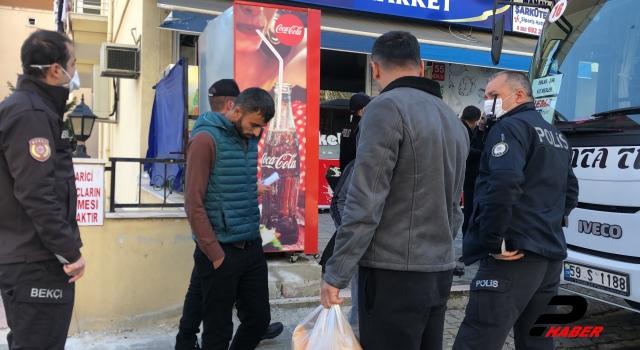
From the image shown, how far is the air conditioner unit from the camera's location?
320 inches

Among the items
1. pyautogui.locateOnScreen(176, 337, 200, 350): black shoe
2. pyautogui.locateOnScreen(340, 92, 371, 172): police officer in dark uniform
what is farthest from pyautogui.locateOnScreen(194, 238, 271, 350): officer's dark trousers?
pyautogui.locateOnScreen(340, 92, 371, 172): police officer in dark uniform

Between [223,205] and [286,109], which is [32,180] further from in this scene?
[286,109]

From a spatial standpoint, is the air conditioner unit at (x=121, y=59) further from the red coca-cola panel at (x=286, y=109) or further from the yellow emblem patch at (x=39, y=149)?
the yellow emblem patch at (x=39, y=149)

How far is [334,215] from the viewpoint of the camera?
118 inches

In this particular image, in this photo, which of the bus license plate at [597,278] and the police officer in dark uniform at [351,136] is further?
the police officer in dark uniform at [351,136]

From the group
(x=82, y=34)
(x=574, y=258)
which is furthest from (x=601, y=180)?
(x=82, y=34)

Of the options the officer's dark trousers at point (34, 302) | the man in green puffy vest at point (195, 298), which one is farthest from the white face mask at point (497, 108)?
the officer's dark trousers at point (34, 302)

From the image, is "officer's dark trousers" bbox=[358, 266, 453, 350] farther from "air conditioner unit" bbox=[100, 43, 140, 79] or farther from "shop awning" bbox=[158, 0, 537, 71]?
"air conditioner unit" bbox=[100, 43, 140, 79]

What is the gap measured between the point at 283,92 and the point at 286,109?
16 centimetres

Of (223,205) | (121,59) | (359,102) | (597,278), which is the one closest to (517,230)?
(597,278)

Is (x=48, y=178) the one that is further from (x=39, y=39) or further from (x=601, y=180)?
(x=601, y=180)

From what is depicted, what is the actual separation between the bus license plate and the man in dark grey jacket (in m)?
2.12

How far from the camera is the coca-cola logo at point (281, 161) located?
16.1 ft

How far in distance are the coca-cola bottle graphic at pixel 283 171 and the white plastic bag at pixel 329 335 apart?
101 inches
